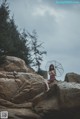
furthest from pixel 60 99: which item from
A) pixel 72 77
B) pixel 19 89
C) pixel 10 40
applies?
pixel 10 40

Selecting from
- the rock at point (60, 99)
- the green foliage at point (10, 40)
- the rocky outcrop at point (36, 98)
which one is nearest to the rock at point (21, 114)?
the rocky outcrop at point (36, 98)

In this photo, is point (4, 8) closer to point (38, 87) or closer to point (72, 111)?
point (38, 87)

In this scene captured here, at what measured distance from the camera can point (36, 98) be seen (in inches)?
998

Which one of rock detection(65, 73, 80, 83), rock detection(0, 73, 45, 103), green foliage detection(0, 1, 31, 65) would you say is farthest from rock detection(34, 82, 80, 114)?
green foliage detection(0, 1, 31, 65)

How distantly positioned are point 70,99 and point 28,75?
16.5 ft

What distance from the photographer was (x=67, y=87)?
2452cm

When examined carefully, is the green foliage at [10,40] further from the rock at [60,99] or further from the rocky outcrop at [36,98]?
the rock at [60,99]

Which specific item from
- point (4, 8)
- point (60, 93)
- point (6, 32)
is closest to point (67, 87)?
point (60, 93)

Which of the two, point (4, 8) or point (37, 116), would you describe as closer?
point (37, 116)

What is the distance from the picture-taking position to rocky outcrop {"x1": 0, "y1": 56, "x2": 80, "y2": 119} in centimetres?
2414

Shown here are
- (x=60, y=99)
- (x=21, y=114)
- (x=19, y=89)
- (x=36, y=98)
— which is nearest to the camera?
(x=21, y=114)

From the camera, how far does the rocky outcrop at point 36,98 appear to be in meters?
24.1

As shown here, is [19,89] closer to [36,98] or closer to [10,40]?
[36,98]

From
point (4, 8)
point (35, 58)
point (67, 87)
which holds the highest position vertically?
point (4, 8)
